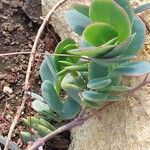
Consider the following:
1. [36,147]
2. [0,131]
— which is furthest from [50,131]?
[0,131]

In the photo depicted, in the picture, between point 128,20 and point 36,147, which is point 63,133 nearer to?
point 36,147

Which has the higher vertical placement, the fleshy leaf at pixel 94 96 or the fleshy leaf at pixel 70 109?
the fleshy leaf at pixel 94 96

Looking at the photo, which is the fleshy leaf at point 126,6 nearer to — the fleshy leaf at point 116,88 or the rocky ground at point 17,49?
the fleshy leaf at point 116,88

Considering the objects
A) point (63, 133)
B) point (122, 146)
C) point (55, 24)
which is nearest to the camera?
point (122, 146)

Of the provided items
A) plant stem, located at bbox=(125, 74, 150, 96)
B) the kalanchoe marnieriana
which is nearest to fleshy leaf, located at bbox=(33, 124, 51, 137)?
the kalanchoe marnieriana

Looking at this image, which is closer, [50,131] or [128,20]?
[128,20]

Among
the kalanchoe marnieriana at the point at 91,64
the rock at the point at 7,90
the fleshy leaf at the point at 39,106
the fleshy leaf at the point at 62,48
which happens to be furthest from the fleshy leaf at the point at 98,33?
the rock at the point at 7,90

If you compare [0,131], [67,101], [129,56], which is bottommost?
[0,131]
